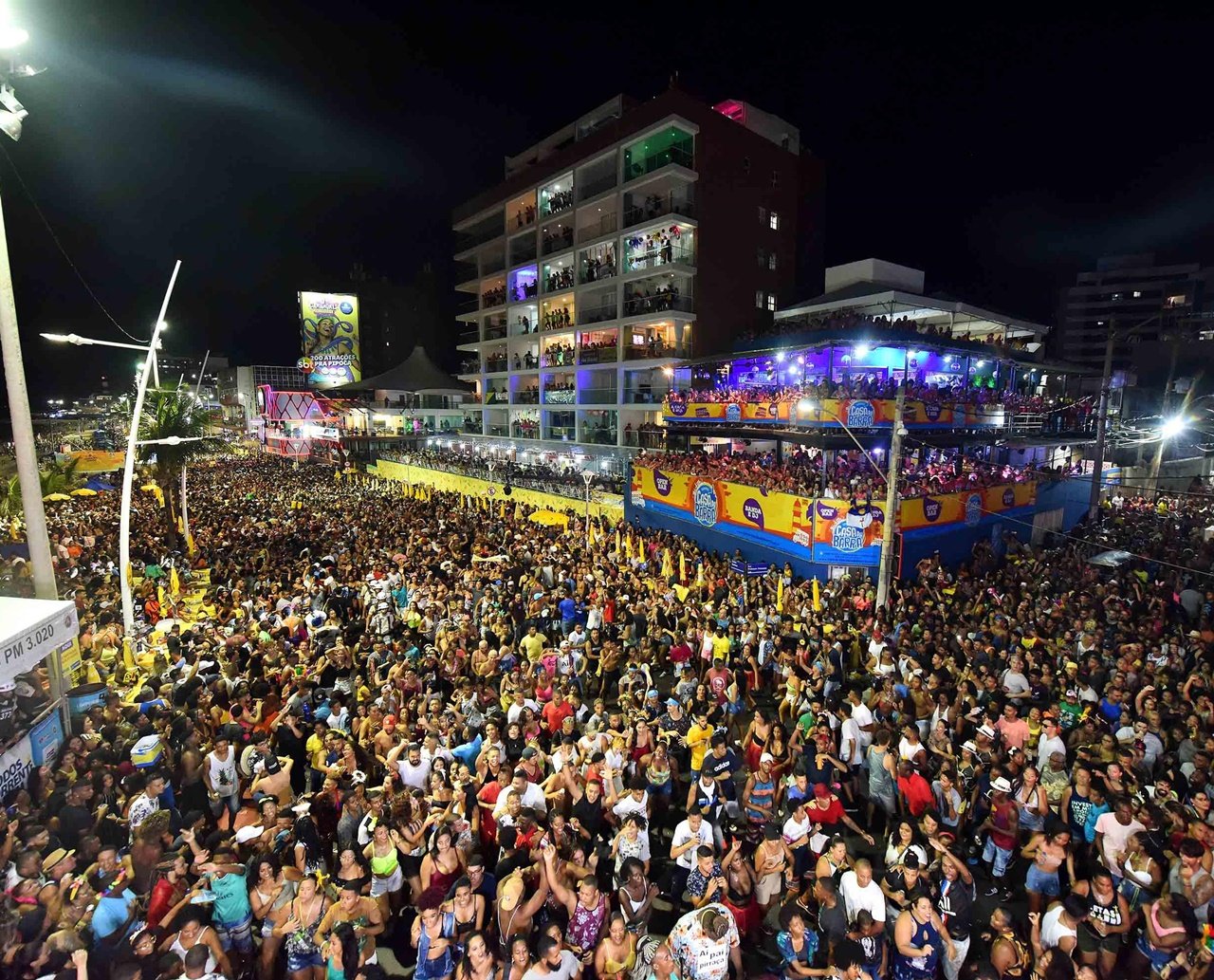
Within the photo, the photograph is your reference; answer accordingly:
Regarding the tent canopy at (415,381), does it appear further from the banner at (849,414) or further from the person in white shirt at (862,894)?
the person in white shirt at (862,894)

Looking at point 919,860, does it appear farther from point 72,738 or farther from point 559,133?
point 559,133

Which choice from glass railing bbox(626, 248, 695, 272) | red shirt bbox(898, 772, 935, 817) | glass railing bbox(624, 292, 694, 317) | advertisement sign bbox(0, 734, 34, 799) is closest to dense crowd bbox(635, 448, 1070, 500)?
glass railing bbox(624, 292, 694, 317)

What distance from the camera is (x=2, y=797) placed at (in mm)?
6395

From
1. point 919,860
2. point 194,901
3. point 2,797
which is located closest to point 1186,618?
point 919,860

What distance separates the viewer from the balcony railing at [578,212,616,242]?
108 ft

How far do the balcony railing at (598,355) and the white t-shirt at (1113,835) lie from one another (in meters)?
28.2

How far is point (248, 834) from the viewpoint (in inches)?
217

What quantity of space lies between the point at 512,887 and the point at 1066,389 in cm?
4556

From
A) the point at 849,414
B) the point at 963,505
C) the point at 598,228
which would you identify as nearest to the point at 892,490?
the point at 849,414

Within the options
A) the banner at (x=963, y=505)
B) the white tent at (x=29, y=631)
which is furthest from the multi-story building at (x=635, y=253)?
the white tent at (x=29, y=631)

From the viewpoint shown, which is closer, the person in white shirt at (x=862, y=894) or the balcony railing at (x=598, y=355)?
the person in white shirt at (x=862, y=894)

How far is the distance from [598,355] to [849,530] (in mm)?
19993

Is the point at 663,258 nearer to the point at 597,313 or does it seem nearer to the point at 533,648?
the point at 597,313

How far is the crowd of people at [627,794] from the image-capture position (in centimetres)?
459
